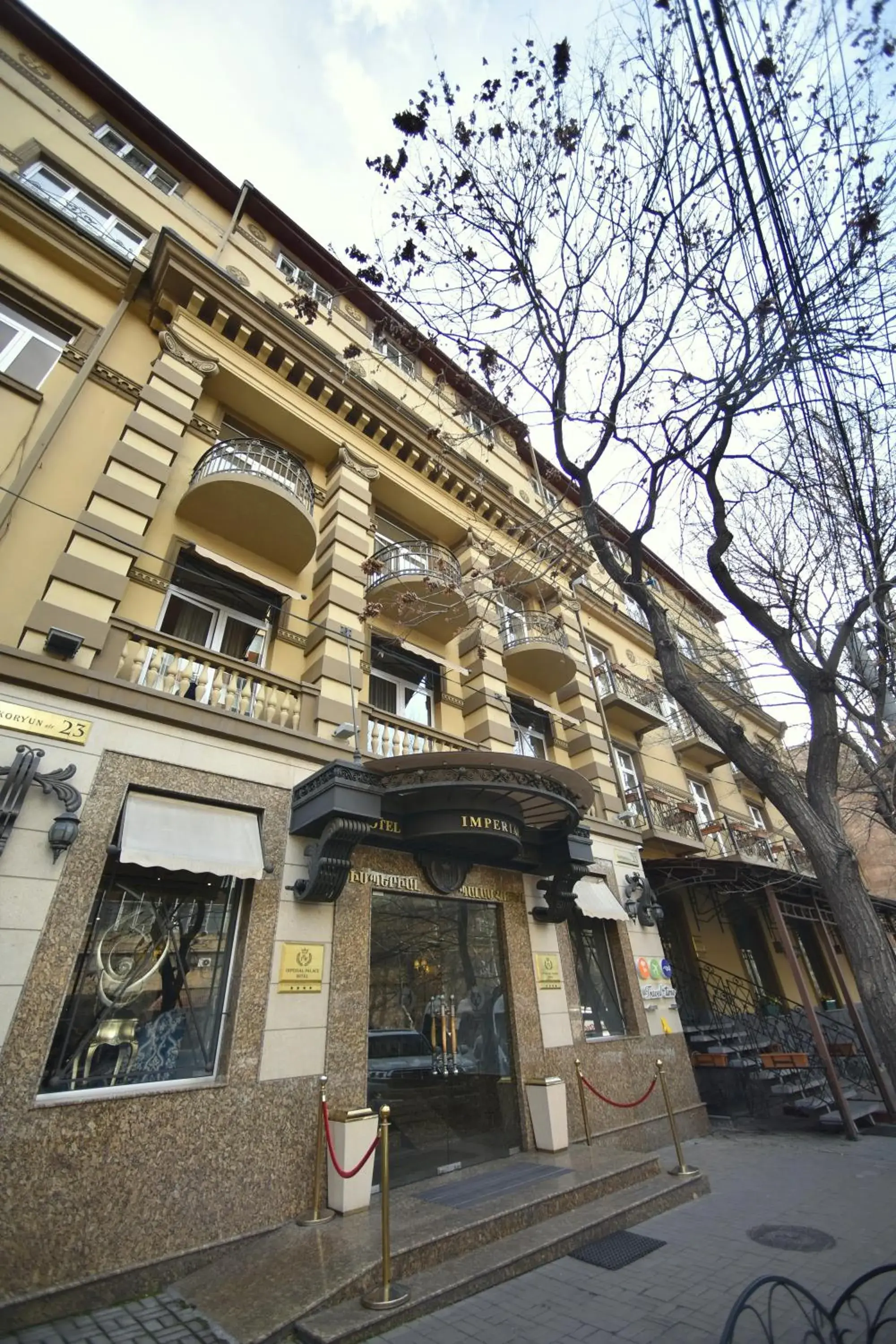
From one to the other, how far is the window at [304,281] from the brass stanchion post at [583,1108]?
16.7 metres

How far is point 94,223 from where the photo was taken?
10484 millimetres

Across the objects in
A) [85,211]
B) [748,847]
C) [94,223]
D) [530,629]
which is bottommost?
[748,847]

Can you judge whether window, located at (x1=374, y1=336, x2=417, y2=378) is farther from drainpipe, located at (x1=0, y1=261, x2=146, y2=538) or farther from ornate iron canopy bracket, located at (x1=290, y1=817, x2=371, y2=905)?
ornate iron canopy bracket, located at (x1=290, y1=817, x2=371, y2=905)

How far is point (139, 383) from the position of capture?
363 inches

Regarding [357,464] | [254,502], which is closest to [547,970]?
[254,502]

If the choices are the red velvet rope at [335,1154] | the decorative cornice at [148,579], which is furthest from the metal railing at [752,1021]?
the decorative cornice at [148,579]

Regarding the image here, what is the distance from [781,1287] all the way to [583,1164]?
277 centimetres

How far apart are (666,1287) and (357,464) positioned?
39.9 feet

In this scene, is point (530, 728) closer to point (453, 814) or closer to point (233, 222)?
point (453, 814)

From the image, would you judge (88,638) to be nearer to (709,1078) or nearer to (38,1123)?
(38,1123)

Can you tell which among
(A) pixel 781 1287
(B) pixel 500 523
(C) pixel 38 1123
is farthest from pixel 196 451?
(A) pixel 781 1287

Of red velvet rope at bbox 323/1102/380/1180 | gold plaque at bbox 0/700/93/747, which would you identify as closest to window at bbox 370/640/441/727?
gold plaque at bbox 0/700/93/747

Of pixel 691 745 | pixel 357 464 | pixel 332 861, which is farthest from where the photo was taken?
pixel 691 745

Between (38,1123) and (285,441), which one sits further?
(285,441)
